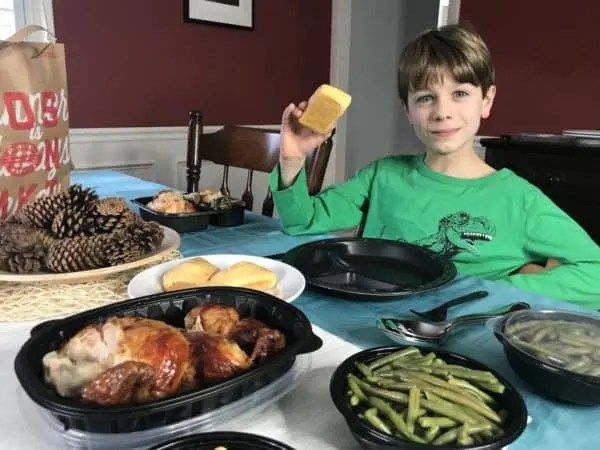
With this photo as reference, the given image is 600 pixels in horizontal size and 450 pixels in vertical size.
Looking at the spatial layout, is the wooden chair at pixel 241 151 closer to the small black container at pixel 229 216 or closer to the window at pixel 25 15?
the small black container at pixel 229 216

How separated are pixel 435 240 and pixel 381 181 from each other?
9.0 inches

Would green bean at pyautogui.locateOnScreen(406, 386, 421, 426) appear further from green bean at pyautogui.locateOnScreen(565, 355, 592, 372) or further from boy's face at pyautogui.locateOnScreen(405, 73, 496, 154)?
boy's face at pyautogui.locateOnScreen(405, 73, 496, 154)

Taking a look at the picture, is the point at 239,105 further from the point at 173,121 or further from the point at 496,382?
the point at 496,382

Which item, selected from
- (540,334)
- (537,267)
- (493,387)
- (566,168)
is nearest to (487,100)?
(537,267)

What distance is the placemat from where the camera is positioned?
70 cm

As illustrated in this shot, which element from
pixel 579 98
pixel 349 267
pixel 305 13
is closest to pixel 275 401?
pixel 349 267

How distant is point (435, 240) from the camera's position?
1.12 meters

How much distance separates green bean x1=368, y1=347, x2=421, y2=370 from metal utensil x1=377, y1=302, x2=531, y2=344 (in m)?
0.09

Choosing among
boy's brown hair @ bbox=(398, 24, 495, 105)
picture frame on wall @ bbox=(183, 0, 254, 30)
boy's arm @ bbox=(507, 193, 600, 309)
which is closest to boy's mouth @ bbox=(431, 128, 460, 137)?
boy's brown hair @ bbox=(398, 24, 495, 105)

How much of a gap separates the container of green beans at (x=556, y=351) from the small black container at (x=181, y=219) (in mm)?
720

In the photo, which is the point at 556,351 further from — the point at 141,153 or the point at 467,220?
the point at 141,153

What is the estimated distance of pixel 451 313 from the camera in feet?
2.32

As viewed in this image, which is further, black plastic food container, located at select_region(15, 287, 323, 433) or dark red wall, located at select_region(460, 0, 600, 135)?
dark red wall, located at select_region(460, 0, 600, 135)

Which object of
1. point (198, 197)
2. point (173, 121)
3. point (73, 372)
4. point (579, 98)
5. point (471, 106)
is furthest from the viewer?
point (173, 121)
